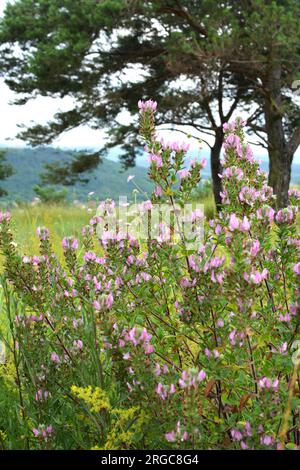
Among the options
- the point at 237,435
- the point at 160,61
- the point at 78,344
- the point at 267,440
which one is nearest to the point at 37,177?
the point at 160,61

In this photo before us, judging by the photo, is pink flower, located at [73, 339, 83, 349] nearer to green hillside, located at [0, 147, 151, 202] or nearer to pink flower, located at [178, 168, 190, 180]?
pink flower, located at [178, 168, 190, 180]

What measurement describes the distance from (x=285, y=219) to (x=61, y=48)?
13.7 metres

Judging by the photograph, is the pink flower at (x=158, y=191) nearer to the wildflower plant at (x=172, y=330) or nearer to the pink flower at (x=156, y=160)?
the wildflower plant at (x=172, y=330)

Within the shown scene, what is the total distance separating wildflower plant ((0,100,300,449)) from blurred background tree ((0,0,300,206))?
36.2 feet

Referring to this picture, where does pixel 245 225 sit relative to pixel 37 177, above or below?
below

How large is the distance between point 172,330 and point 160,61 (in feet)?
53.3

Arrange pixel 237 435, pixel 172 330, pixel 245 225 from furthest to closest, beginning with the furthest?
1. pixel 172 330
2. pixel 237 435
3. pixel 245 225

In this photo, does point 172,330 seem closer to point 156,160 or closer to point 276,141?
point 156,160

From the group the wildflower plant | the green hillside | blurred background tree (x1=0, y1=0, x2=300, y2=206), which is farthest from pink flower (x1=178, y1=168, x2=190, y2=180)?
the green hillside

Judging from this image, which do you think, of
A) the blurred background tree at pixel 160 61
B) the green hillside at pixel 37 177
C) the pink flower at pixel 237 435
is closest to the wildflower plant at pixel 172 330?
the pink flower at pixel 237 435

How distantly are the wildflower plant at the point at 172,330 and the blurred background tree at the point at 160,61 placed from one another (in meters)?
11.0

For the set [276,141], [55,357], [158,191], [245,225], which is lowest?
[55,357]

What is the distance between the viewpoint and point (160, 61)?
57.1 feet

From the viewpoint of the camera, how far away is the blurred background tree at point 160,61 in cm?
1338
